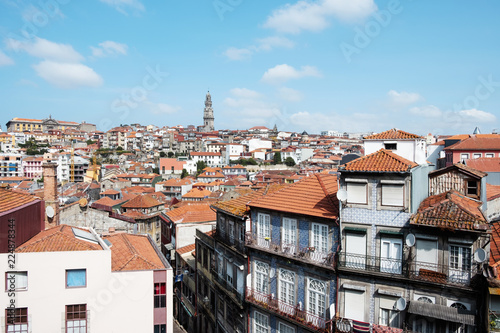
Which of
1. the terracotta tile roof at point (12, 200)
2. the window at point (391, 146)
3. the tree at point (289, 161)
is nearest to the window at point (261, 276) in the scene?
the window at point (391, 146)

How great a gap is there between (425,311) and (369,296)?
7.27 feet

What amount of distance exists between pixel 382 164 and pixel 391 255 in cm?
358

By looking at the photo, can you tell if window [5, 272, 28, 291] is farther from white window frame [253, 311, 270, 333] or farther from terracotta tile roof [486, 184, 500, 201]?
terracotta tile roof [486, 184, 500, 201]

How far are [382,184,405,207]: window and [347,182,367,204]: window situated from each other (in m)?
0.75

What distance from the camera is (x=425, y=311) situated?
43.0ft

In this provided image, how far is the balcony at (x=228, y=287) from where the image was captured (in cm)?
2017

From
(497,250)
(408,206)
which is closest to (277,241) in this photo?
(408,206)

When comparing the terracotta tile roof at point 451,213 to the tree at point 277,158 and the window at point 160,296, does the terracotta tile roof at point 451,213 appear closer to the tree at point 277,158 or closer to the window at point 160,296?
the window at point 160,296

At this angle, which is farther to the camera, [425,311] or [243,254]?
[243,254]

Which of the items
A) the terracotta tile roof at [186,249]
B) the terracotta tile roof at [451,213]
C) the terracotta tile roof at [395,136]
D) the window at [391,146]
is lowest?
the terracotta tile roof at [186,249]

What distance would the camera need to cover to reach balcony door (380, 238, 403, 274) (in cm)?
1422

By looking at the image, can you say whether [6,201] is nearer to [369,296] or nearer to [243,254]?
[243,254]

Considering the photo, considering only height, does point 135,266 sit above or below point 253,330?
above

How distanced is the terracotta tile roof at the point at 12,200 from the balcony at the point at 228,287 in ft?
37.1
